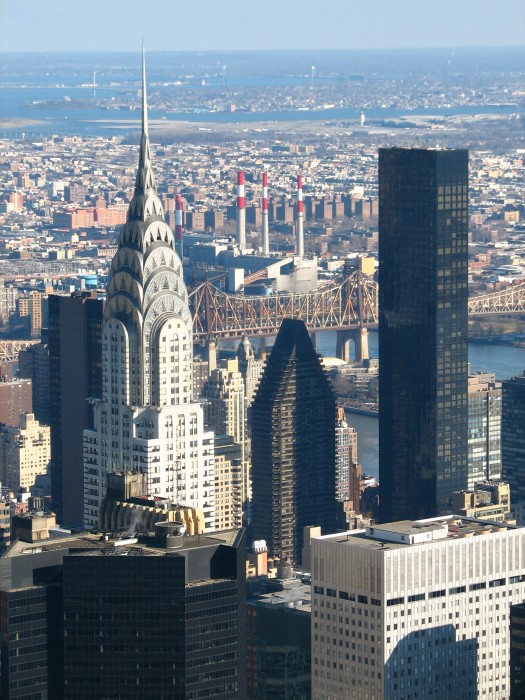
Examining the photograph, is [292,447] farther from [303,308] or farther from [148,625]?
[303,308]

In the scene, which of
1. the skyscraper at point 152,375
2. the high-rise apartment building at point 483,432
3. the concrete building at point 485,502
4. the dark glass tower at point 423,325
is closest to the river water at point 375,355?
the high-rise apartment building at point 483,432

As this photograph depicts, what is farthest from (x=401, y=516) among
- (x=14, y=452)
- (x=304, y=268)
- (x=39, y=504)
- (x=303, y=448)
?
(x=304, y=268)

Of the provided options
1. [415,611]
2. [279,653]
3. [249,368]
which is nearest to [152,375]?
[279,653]

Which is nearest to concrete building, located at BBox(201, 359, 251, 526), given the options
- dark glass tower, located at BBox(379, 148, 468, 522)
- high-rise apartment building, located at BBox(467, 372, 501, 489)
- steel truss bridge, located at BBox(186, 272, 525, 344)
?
dark glass tower, located at BBox(379, 148, 468, 522)

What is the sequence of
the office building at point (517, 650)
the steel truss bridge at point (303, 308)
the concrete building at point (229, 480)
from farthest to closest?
Result: the steel truss bridge at point (303, 308), the concrete building at point (229, 480), the office building at point (517, 650)

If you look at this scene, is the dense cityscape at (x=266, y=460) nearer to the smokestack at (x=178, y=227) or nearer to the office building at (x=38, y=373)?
the office building at (x=38, y=373)

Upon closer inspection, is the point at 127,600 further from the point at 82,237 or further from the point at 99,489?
the point at 82,237
